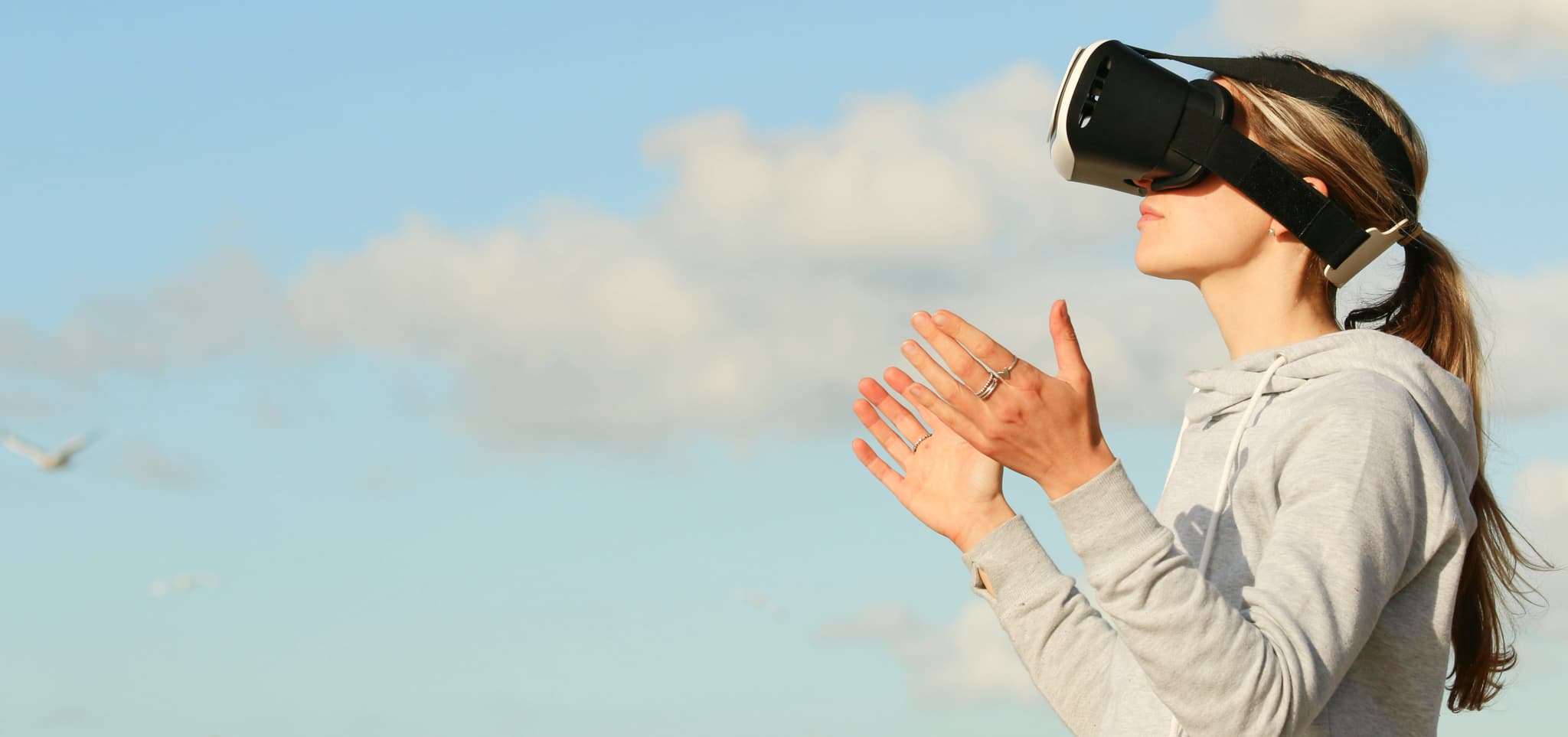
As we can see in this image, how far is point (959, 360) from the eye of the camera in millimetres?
2895

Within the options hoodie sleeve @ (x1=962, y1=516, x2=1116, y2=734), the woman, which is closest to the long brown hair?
the woman

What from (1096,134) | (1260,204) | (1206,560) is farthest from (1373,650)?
(1096,134)

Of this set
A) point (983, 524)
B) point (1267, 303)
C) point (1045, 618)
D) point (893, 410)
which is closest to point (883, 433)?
point (893, 410)

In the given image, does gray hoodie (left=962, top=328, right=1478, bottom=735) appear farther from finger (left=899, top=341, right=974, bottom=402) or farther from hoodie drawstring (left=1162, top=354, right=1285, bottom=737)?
finger (left=899, top=341, right=974, bottom=402)

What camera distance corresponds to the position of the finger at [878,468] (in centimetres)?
422

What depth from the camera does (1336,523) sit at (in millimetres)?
2980

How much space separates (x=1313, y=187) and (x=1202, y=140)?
0.28m

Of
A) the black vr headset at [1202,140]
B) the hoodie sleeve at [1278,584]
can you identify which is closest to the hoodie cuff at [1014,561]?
the black vr headset at [1202,140]

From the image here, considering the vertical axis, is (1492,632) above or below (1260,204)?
below

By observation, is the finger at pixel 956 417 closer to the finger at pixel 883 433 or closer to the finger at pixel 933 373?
the finger at pixel 933 373

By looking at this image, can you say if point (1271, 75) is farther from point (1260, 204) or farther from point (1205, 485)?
point (1205, 485)

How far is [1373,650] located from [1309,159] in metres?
1.20

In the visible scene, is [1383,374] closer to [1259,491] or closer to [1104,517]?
[1259,491]

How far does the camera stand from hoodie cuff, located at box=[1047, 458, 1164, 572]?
9.40 feet
